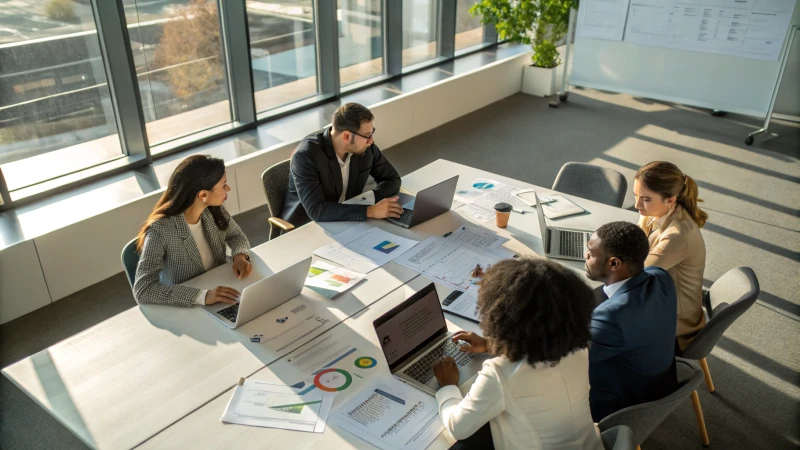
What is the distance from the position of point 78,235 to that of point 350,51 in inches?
151

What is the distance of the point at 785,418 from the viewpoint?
340 cm

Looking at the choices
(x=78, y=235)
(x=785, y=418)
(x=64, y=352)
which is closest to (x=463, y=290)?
(x=64, y=352)

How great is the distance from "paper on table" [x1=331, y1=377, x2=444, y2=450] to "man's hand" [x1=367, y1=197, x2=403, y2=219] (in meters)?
1.37

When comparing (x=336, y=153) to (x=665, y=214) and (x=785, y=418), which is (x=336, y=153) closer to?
(x=665, y=214)

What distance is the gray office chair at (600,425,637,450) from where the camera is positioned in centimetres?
202

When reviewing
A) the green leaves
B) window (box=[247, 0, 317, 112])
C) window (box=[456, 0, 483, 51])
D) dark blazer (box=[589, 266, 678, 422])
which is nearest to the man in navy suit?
dark blazer (box=[589, 266, 678, 422])

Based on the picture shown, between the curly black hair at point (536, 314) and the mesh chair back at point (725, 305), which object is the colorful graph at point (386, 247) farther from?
the mesh chair back at point (725, 305)

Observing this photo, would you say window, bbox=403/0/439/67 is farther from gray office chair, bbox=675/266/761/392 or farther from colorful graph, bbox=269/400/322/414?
colorful graph, bbox=269/400/322/414

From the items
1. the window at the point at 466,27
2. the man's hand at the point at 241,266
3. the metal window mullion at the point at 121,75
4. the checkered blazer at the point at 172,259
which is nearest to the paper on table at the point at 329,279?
the man's hand at the point at 241,266

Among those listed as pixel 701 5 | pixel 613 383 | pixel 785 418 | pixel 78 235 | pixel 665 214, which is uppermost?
pixel 701 5

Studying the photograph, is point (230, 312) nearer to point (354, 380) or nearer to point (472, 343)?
point (354, 380)

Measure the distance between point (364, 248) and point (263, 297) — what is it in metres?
0.78

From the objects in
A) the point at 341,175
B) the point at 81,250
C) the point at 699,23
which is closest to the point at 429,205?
the point at 341,175

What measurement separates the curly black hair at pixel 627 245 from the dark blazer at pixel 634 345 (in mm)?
62
